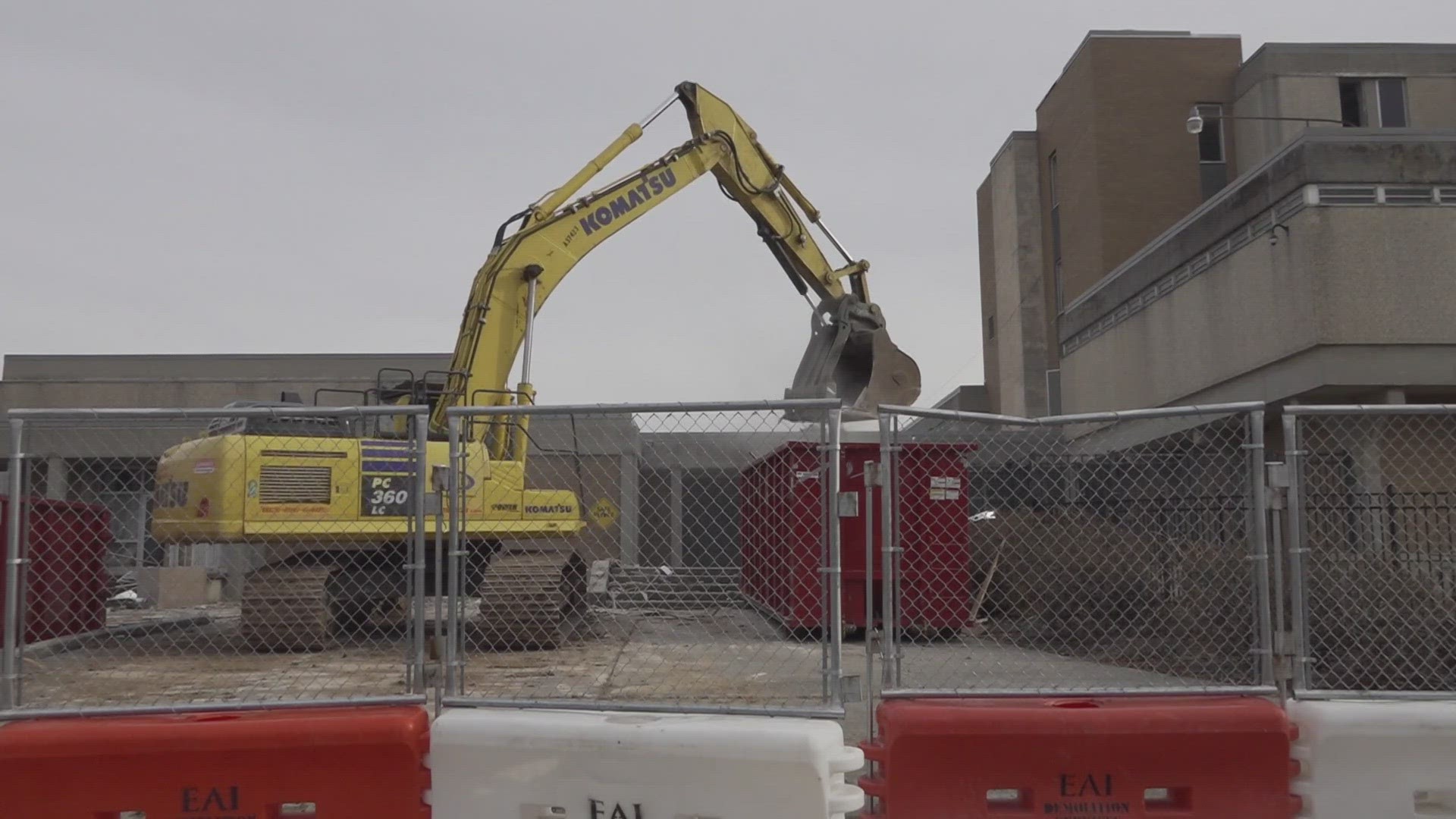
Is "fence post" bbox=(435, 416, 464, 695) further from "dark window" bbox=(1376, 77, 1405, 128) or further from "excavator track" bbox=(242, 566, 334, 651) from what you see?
"dark window" bbox=(1376, 77, 1405, 128)

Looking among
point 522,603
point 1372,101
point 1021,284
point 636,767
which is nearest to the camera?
point 636,767

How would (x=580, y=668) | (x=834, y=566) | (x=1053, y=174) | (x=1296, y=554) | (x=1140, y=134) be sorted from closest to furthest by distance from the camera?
(x=834, y=566), (x=1296, y=554), (x=580, y=668), (x=1140, y=134), (x=1053, y=174)

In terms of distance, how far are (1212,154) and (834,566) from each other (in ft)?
100

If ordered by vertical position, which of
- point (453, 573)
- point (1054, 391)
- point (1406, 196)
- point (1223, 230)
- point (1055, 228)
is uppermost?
point (1055, 228)

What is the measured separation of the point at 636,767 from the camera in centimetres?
500

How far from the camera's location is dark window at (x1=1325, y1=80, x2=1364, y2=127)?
98.7 ft

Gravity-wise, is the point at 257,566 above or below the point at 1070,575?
above

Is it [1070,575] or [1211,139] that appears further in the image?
[1211,139]

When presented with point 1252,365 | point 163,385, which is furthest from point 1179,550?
point 163,385

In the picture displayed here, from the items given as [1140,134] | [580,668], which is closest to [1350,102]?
[1140,134]

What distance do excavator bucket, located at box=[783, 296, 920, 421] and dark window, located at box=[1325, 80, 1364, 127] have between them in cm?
2159

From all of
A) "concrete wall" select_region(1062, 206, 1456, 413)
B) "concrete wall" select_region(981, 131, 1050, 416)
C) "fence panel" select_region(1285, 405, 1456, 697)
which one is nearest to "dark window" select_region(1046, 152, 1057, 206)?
"concrete wall" select_region(981, 131, 1050, 416)

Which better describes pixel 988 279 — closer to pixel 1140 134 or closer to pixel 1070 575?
pixel 1140 134

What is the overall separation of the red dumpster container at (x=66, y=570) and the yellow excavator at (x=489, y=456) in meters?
0.75
